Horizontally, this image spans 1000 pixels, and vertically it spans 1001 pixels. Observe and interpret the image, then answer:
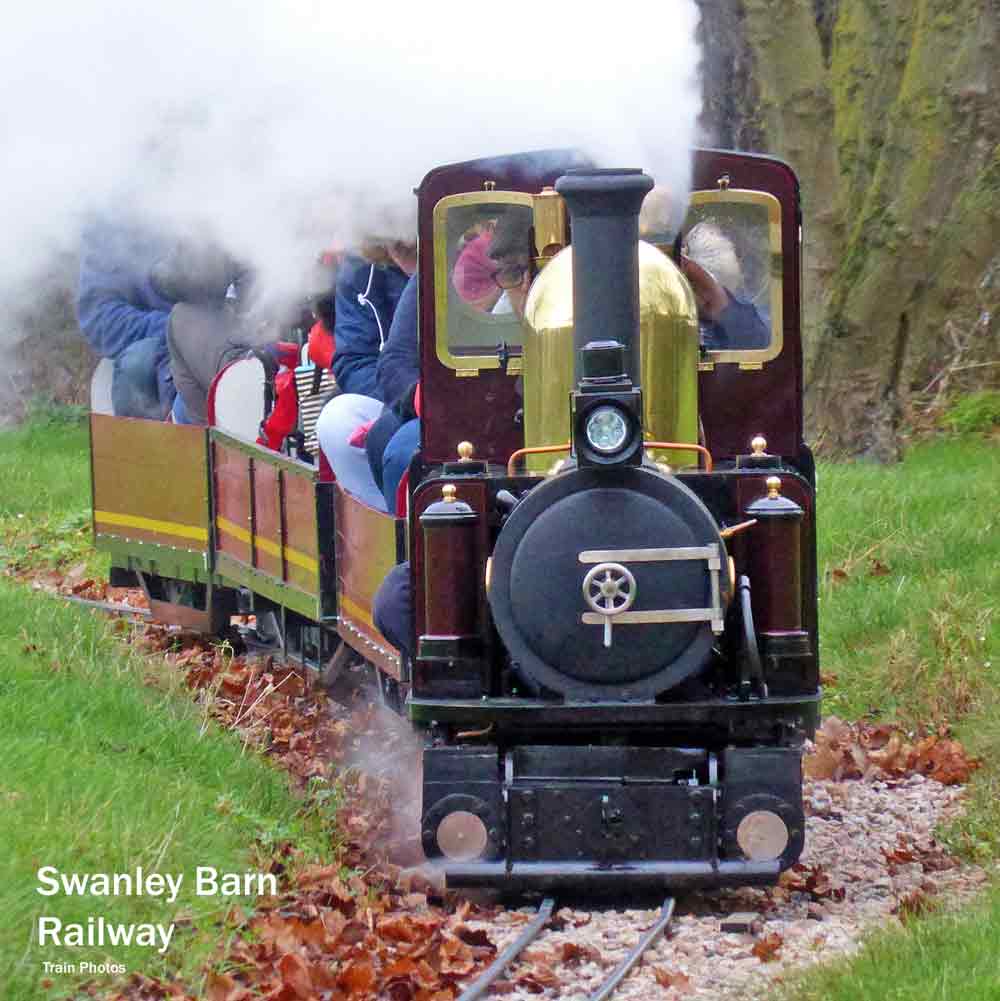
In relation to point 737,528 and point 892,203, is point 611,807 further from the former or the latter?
point 892,203

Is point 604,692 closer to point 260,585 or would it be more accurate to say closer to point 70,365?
point 260,585

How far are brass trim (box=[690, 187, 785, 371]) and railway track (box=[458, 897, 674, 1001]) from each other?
1.79 meters

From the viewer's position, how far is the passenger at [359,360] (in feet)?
26.7

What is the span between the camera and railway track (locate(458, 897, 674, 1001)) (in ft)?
16.2

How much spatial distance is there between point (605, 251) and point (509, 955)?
77.5 inches

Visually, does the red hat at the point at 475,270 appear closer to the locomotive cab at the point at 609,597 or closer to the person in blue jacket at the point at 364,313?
the locomotive cab at the point at 609,597

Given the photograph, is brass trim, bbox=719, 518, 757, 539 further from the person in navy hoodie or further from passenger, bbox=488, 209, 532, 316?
the person in navy hoodie

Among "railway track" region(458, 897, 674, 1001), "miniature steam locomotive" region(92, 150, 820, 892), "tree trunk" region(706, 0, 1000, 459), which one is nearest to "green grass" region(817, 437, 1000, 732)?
"tree trunk" region(706, 0, 1000, 459)

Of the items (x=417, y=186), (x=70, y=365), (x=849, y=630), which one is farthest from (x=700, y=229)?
(x=70, y=365)

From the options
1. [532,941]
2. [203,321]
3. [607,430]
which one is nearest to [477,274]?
[607,430]

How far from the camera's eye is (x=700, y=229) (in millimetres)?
6480

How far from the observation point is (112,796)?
18.4ft

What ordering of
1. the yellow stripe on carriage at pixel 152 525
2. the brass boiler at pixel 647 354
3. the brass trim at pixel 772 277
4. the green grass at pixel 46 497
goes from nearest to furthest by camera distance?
the brass boiler at pixel 647 354 < the brass trim at pixel 772 277 < the yellow stripe on carriage at pixel 152 525 < the green grass at pixel 46 497

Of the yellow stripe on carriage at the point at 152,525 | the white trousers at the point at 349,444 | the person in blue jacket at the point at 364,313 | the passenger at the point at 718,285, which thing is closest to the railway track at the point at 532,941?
the passenger at the point at 718,285
